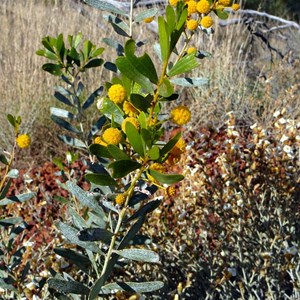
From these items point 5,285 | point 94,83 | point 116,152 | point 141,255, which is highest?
point 116,152

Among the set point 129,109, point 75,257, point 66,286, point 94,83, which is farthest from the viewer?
point 94,83

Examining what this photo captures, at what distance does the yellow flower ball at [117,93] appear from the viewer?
41.6 inches

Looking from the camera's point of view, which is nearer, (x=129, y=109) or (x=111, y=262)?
(x=129, y=109)

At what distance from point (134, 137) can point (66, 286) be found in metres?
0.38

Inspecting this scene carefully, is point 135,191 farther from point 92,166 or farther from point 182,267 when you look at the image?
point 182,267

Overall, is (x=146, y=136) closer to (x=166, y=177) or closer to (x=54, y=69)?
(x=166, y=177)

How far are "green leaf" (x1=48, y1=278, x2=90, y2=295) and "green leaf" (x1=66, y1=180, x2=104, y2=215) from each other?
0.51ft

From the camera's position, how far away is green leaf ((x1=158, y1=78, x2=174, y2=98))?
3.39 feet

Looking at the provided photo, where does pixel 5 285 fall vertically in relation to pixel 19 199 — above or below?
below

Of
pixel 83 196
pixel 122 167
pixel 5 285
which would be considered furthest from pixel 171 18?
pixel 5 285

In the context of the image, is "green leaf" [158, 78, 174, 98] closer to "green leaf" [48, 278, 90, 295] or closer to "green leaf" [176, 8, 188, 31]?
"green leaf" [176, 8, 188, 31]

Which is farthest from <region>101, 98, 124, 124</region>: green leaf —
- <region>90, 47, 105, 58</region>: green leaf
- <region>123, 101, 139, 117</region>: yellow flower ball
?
<region>90, 47, 105, 58</region>: green leaf

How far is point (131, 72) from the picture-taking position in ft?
3.43

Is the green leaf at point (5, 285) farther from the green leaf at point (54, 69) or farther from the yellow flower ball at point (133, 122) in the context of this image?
the yellow flower ball at point (133, 122)
